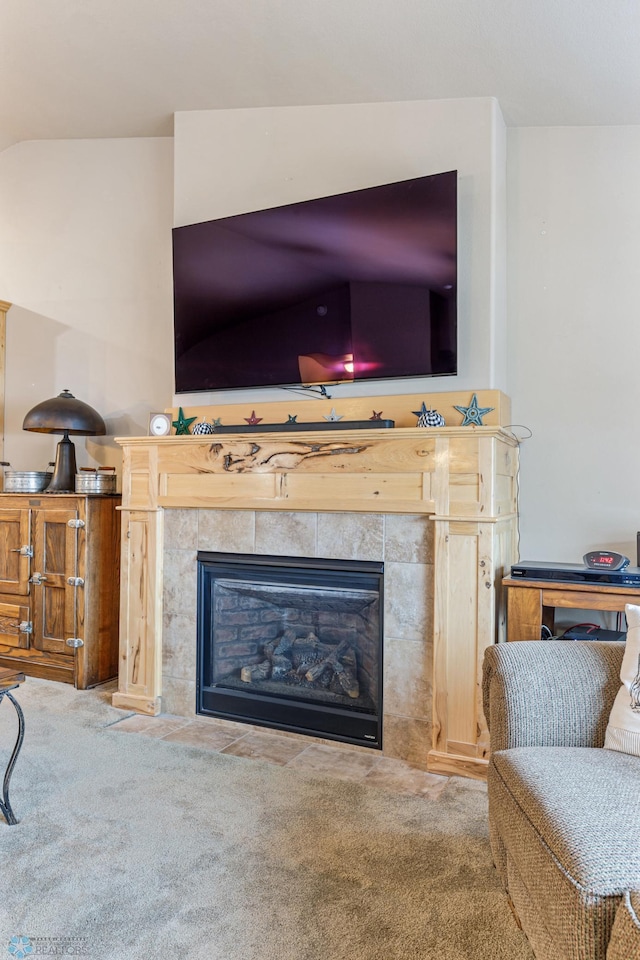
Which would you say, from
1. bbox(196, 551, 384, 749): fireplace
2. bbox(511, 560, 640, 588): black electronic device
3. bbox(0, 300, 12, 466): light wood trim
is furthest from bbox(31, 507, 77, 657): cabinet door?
bbox(511, 560, 640, 588): black electronic device

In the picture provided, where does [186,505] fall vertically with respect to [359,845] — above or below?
above

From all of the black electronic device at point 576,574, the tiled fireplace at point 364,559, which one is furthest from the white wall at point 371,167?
the black electronic device at point 576,574

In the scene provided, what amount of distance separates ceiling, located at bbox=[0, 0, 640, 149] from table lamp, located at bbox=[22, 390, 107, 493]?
5.14 feet

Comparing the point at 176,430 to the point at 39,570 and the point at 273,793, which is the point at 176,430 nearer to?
the point at 39,570

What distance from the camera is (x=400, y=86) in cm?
268

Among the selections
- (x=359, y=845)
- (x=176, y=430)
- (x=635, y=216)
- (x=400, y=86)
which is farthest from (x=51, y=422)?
(x=635, y=216)

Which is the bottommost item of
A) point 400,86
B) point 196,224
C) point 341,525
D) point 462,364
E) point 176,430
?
point 341,525

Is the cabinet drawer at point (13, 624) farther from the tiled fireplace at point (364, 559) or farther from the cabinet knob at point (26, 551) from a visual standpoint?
the tiled fireplace at point (364, 559)

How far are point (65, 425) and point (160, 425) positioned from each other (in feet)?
2.38

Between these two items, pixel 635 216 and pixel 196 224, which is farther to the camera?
pixel 196 224

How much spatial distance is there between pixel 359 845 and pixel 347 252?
2.20 meters

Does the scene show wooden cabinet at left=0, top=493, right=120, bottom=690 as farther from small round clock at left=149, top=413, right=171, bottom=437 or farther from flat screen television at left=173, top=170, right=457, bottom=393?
flat screen television at left=173, top=170, right=457, bottom=393

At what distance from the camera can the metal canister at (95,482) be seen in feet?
11.3

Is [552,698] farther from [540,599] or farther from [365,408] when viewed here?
[365,408]
